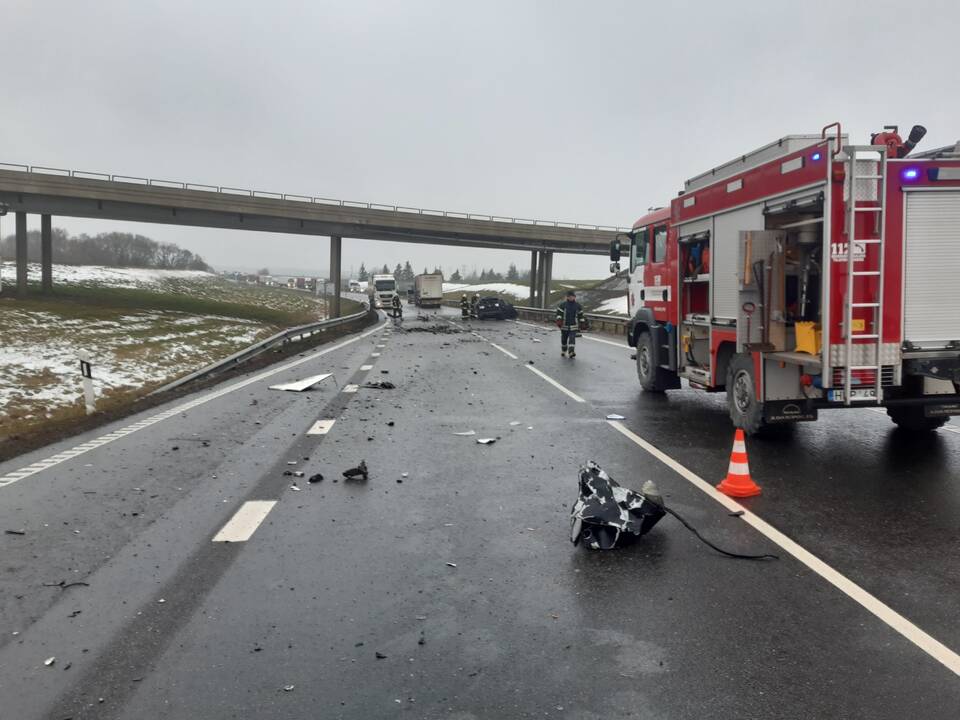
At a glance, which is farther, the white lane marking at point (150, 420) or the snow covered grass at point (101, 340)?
the snow covered grass at point (101, 340)

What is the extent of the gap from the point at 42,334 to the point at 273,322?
16.6 metres

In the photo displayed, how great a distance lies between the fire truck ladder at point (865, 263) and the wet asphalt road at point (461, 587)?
40.3 inches

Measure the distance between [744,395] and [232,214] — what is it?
46578mm

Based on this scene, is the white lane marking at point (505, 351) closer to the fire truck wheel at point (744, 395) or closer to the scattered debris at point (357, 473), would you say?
the fire truck wheel at point (744, 395)

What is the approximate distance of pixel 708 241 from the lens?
410 inches

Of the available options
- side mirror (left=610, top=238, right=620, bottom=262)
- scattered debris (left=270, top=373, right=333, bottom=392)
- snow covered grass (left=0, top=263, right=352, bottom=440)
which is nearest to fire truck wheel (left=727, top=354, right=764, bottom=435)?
side mirror (left=610, top=238, right=620, bottom=262)

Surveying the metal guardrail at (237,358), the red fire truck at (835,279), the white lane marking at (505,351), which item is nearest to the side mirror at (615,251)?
the red fire truck at (835,279)

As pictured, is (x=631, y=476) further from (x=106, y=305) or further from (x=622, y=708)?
(x=106, y=305)

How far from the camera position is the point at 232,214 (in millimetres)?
50500

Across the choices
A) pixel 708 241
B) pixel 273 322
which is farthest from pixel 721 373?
pixel 273 322

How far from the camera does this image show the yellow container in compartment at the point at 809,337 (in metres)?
7.77

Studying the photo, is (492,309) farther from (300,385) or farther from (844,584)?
(844,584)

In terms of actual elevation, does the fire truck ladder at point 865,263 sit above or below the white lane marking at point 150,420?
above

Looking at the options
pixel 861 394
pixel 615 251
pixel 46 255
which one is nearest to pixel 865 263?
pixel 861 394
